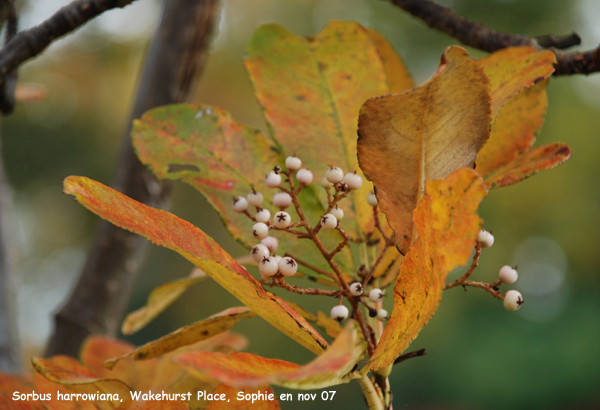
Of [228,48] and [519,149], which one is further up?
[519,149]

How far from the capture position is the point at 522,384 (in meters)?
2.97

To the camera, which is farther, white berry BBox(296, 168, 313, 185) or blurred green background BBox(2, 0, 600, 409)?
blurred green background BBox(2, 0, 600, 409)

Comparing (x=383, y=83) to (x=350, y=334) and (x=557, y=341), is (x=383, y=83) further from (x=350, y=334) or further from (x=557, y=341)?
(x=557, y=341)

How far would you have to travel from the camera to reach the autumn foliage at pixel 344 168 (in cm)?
19

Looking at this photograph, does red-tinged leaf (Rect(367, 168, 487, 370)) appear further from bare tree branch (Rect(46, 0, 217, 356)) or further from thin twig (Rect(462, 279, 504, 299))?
bare tree branch (Rect(46, 0, 217, 356))

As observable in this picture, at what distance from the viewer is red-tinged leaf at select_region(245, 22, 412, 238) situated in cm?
32

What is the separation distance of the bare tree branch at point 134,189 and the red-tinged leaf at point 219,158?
8.7 inches

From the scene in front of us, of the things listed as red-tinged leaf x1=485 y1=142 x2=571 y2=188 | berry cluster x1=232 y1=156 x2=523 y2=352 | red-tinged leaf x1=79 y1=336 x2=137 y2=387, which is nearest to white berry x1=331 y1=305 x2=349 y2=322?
berry cluster x1=232 y1=156 x2=523 y2=352

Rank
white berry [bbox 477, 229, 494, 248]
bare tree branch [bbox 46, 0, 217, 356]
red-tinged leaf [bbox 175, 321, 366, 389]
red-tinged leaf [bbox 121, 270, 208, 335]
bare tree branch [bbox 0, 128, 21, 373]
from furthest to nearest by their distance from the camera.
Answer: bare tree branch [bbox 0, 128, 21, 373] < bare tree branch [bbox 46, 0, 217, 356] < red-tinged leaf [bbox 121, 270, 208, 335] < white berry [bbox 477, 229, 494, 248] < red-tinged leaf [bbox 175, 321, 366, 389]

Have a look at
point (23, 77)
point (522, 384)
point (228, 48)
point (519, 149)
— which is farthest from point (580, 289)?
point (23, 77)

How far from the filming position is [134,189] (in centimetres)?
55

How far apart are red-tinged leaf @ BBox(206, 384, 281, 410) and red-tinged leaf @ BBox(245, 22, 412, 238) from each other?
0.12 meters

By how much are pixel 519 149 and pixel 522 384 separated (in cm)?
323

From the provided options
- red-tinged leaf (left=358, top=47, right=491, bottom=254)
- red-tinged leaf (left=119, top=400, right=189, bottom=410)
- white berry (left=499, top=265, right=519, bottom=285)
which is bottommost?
red-tinged leaf (left=119, top=400, right=189, bottom=410)
